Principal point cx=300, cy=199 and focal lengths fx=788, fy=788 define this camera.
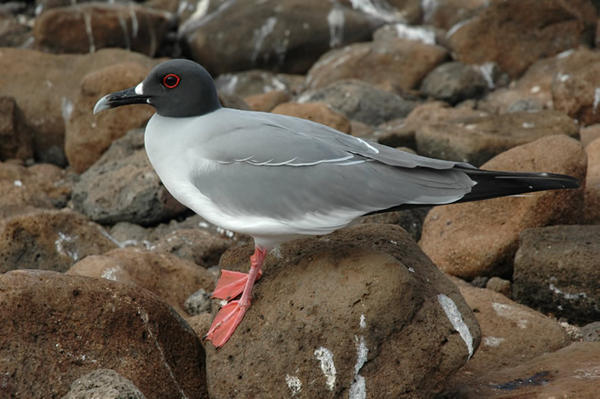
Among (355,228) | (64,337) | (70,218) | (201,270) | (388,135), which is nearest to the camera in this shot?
(64,337)

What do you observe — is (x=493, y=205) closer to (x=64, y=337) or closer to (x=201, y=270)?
(x=201, y=270)

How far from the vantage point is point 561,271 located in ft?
17.9

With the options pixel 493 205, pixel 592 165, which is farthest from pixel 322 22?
pixel 493 205

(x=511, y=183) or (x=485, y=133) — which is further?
(x=485, y=133)

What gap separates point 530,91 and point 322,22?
13.3ft

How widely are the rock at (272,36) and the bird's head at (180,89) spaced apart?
9.84m

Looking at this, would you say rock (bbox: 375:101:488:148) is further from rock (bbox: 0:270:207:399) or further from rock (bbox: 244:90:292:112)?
rock (bbox: 0:270:207:399)

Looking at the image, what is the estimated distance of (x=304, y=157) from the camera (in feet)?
12.7

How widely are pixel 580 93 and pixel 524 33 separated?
10.2ft

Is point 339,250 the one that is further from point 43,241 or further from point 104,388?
point 43,241

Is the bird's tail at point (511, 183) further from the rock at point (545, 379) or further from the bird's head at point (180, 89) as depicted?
the bird's head at point (180, 89)

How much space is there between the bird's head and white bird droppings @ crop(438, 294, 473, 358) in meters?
1.58

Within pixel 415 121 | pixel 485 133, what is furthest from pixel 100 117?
pixel 485 133

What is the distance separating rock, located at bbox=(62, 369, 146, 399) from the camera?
313 cm
